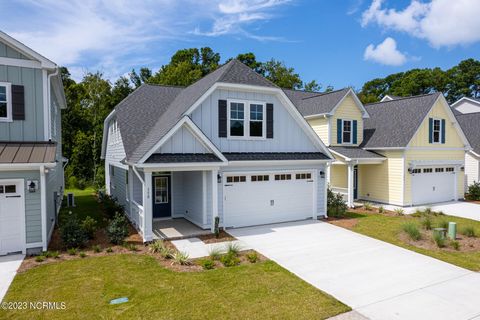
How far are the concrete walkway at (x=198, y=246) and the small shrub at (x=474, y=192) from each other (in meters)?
18.5

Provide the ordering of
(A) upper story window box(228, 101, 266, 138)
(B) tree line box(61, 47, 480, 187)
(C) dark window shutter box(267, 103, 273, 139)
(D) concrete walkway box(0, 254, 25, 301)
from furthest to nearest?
(B) tree line box(61, 47, 480, 187), (C) dark window shutter box(267, 103, 273, 139), (A) upper story window box(228, 101, 266, 138), (D) concrete walkway box(0, 254, 25, 301)

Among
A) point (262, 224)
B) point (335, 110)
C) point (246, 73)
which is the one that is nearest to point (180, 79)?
point (335, 110)

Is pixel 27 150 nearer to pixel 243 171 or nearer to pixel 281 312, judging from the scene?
pixel 243 171

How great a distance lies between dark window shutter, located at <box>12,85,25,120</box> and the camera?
9.89 m

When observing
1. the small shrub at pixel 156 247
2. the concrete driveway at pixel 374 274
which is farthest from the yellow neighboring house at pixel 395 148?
the small shrub at pixel 156 247

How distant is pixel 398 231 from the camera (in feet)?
40.4

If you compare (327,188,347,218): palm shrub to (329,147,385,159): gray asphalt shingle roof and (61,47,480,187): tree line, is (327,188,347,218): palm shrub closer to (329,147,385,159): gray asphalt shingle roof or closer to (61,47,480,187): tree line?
(329,147,385,159): gray asphalt shingle roof

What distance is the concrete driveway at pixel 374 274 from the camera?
6.34 meters

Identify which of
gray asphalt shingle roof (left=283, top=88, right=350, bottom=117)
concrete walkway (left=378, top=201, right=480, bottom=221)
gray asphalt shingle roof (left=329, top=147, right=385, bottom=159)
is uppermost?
gray asphalt shingle roof (left=283, top=88, right=350, bottom=117)

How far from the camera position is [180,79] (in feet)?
117

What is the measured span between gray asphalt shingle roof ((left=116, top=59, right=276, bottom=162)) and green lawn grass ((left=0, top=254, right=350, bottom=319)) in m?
4.13

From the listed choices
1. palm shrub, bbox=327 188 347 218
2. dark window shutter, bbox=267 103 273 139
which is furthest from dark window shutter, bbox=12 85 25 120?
palm shrub, bbox=327 188 347 218

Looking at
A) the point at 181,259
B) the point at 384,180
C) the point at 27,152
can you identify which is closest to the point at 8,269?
the point at 27,152

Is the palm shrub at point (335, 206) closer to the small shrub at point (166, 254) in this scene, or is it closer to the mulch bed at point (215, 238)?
the mulch bed at point (215, 238)
